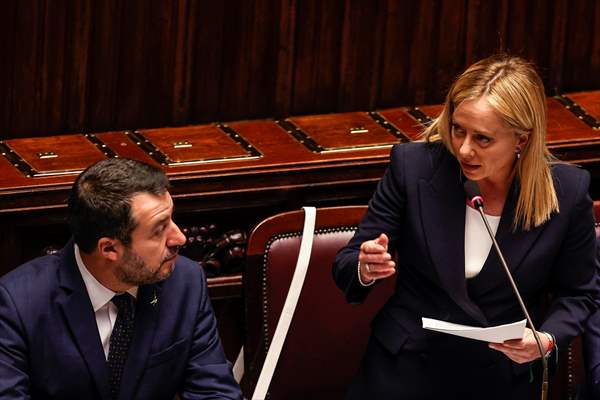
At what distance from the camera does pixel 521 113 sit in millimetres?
3254

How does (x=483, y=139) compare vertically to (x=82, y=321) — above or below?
above

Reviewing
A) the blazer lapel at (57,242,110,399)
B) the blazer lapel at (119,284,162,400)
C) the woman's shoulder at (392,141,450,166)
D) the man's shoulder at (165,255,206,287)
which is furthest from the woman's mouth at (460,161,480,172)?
the blazer lapel at (57,242,110,399)

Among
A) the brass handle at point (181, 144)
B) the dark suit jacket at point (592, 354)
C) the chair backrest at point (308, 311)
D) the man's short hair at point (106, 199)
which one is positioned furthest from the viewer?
the brass handle at point (181, 144)

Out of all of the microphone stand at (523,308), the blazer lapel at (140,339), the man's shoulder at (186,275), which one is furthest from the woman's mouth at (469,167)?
the blazer lapel at (140,339)

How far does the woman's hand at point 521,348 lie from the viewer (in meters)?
3.12

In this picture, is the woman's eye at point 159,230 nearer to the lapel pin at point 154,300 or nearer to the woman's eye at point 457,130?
the lapel pin at point 154,300

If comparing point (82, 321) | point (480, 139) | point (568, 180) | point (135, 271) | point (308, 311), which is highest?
point (480, 139)

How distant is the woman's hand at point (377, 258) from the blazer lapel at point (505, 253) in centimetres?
28

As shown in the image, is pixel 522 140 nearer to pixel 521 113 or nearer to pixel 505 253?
pixel 521 113

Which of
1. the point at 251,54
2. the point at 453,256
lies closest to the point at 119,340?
the point at 453,256

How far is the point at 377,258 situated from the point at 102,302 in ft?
1.78

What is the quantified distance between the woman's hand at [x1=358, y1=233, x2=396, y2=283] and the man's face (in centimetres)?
38

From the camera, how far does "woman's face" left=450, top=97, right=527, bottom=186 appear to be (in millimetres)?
3234

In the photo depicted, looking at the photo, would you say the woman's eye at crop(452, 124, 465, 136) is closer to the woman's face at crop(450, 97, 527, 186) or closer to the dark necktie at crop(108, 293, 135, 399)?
the woman's face at crop(450, 97, 527, 186)
